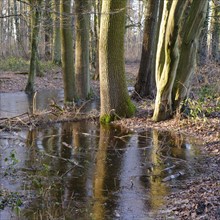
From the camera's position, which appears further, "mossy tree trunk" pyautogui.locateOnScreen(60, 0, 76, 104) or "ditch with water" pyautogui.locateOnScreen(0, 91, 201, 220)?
"mossy tree trunk" pyautogui.locateOnScreen(60, 0, 76, 104)

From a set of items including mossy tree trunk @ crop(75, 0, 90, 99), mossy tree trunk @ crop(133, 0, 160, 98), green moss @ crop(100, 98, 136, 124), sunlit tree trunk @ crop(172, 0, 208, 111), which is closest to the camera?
sunlit tree trunk @ crop(172, 0, 208, 111)

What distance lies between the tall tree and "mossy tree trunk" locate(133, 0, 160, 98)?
398 centimetres

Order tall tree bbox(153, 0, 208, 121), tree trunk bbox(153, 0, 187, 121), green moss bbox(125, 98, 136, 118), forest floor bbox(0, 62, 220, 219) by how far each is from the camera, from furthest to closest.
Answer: green moss bbox(125, 98, 136, 118) → tall tree bbox(153, 0, 208, 121) → tree trunk bbox(153, 0, 187, 121) → forest floor bbox(0, 62, 220, 219)

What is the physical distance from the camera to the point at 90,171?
324 inches

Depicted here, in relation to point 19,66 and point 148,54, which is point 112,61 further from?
point 19,66

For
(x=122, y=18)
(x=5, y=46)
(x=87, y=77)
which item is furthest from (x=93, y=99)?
(x=5, y=46)

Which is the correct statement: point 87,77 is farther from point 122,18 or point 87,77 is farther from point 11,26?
point 11,26

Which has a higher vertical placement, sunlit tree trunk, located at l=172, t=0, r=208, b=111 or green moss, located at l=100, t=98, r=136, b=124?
sunlit tree trunk, located at l=172, t=0, r=208, b=111

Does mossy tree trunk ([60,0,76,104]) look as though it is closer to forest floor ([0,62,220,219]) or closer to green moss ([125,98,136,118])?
forest floor ([0,62,220,219])

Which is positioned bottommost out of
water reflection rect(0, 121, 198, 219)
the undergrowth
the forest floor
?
water reflection rect(0, 121, 198, 219)

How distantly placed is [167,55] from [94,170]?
5.57 metres

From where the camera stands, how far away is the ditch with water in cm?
629

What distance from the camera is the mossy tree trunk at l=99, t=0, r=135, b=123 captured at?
1279cm

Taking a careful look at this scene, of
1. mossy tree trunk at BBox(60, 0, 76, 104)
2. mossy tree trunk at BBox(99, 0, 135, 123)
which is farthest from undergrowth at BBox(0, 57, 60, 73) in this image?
mossy tree trunk at BBox(99, 0, 135, 123)
